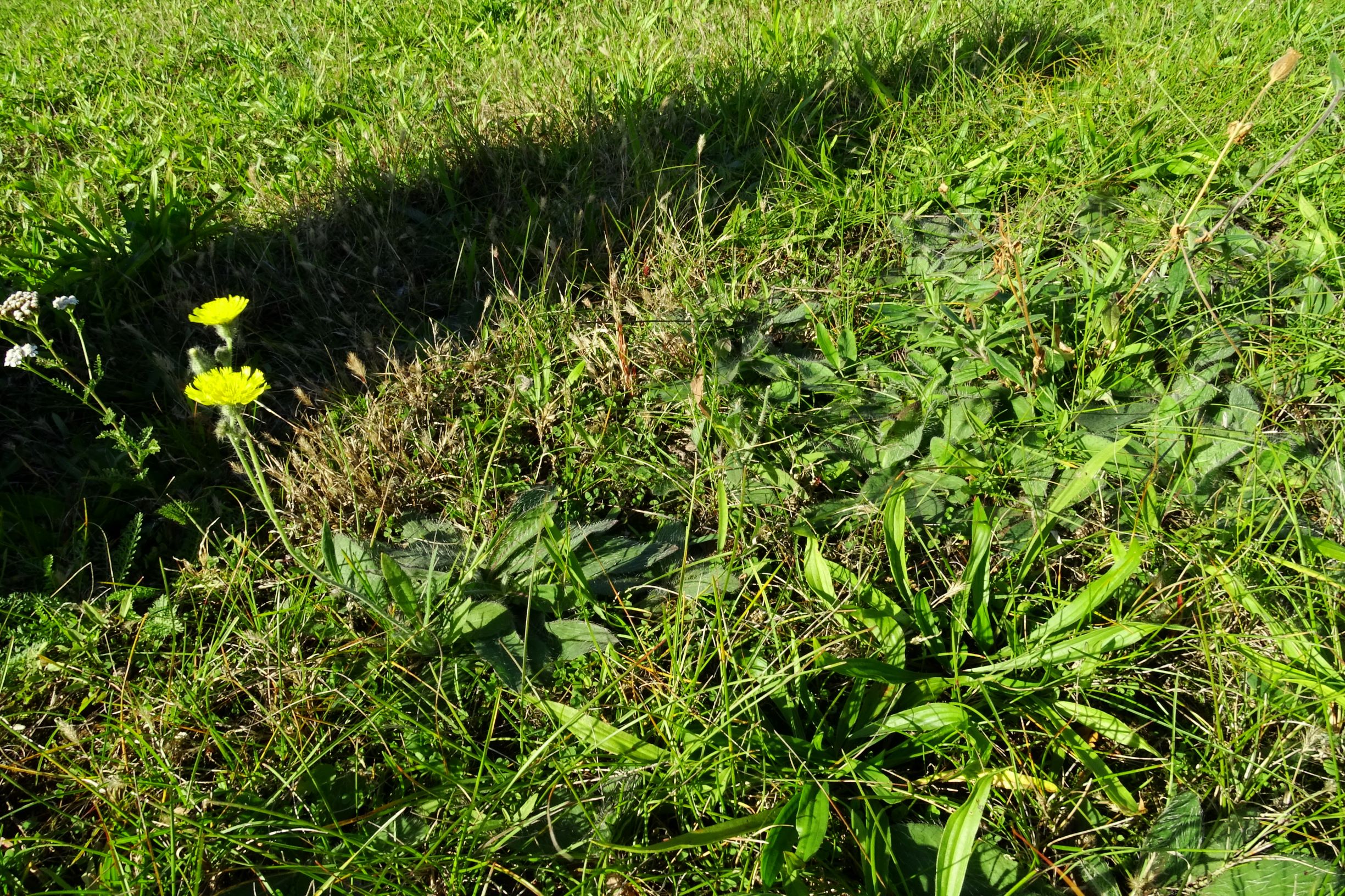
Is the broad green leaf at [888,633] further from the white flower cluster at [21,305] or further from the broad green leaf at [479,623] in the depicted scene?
the white flower cluster at [21,305]

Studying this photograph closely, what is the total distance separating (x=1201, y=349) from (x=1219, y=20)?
209 centimetres

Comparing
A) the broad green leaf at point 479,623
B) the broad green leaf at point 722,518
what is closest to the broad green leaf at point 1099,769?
the broad green leaf at point 722,518

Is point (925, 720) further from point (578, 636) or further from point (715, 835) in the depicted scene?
point (578, 636)

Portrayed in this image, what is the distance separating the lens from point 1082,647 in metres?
1.25

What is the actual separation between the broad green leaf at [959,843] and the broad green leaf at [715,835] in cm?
22

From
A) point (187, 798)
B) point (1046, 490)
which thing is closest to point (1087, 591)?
point (1046, 490)

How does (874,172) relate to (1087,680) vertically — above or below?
above

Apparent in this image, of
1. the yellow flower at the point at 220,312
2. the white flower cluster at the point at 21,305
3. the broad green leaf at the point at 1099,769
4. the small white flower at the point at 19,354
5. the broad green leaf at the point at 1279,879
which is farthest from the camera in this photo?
the white flower cluster at the point at 21,305

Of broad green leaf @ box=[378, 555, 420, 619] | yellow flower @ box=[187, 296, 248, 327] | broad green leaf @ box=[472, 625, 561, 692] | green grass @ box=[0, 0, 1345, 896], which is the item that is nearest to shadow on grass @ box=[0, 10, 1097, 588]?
green grass @ box=[0, 0, 1345, 896]

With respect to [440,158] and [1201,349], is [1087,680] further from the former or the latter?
[440,158]

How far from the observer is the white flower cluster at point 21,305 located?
178 centimetres

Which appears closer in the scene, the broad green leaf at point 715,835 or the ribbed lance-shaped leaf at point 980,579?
the broad green leaf at point 715,835

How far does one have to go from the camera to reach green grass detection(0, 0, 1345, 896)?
1.16 m

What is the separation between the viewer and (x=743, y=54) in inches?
121
